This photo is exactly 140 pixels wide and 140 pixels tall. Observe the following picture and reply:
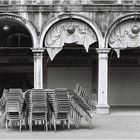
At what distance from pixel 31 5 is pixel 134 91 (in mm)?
8521

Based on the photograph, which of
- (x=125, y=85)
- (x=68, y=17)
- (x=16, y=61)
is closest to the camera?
(x=68, y=17)

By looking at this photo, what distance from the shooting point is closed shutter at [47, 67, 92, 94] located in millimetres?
27156

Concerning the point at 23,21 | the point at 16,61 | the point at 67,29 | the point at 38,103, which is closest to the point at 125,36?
the point at 67,29

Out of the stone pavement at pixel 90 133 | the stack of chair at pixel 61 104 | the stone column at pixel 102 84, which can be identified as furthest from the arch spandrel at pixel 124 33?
the stack of chair at pixel 61 104

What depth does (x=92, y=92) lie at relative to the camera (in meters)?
27.0

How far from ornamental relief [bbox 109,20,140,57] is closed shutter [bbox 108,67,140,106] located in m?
4.78

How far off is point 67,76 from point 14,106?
12203 mm

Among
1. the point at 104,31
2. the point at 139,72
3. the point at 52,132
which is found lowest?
the point at 52,132

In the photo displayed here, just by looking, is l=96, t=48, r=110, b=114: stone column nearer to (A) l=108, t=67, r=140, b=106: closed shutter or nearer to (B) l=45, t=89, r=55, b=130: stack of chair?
(A) l=108, t=67, r=140, b=106: closed shutter

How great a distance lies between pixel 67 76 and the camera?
27266 mm

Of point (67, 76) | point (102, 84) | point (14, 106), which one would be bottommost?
point (14, 106)

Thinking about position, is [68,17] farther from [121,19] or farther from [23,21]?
[121,19]

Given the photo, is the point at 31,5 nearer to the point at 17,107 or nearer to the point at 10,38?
the point at 10,38

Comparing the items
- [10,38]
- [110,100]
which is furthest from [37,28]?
[110,100]
